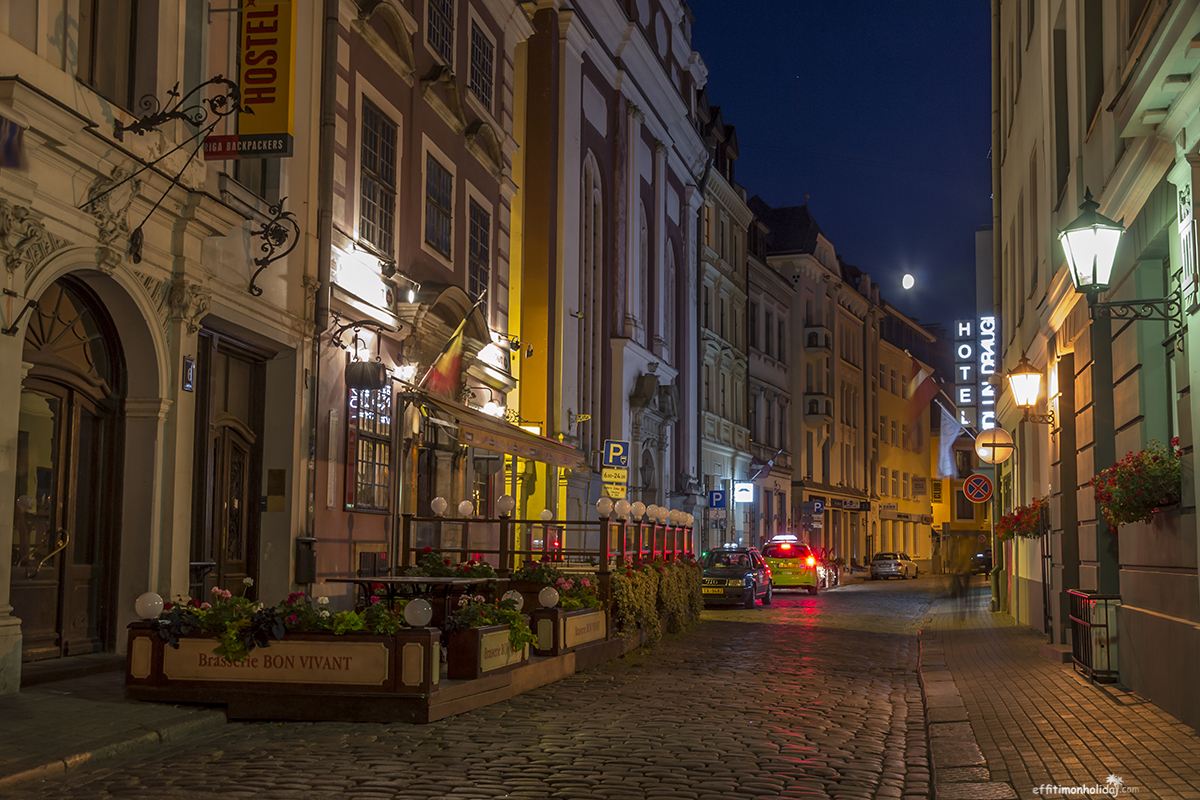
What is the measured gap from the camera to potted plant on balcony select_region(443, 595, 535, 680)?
11.1 meters

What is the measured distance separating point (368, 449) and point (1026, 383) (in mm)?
9706

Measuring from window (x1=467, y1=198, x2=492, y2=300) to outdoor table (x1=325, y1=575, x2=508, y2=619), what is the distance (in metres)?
10.3

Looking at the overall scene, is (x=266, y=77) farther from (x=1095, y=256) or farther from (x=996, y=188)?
(x=996, y=188)

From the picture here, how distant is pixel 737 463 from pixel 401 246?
31999 mm

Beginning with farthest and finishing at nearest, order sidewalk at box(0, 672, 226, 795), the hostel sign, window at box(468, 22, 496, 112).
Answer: window at box(468, 22, 496, 112) → the hostel sign → sidewalk at box(0, 672, 226, 795)

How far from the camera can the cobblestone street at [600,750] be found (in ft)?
24.6

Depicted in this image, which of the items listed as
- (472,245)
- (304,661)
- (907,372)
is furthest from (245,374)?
(907,372)

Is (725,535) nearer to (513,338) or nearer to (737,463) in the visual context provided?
(737,463)

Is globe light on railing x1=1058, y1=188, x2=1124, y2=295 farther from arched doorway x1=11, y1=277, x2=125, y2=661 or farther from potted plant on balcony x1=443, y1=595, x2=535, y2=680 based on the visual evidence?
arched doorway x1=11, y1=277, x2=125, y2=661

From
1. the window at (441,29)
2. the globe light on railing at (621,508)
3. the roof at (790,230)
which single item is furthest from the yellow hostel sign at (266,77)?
the roof at (790,230)

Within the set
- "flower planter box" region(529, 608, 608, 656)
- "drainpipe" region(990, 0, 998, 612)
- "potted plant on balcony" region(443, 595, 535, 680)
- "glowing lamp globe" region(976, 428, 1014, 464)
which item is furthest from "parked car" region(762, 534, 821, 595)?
"potted plant on balcony" region(443, 595, 535, 680)

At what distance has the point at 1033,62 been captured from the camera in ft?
68.0

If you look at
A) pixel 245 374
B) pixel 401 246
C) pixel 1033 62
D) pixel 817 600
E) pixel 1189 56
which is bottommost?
pixel 817 600

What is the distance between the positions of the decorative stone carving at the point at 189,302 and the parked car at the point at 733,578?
17.6m
